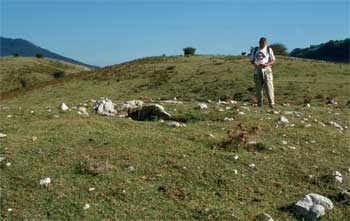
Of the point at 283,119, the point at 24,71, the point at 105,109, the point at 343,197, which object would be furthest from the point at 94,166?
the point at 24,71

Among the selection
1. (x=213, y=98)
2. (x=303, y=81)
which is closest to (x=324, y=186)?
(x=213, y=98)

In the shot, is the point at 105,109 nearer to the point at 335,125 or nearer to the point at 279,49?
the point at 335,125

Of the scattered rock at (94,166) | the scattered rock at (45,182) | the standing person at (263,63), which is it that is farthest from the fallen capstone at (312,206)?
the standing person at (263,63)

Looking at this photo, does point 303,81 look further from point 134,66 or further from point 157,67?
point 134,66

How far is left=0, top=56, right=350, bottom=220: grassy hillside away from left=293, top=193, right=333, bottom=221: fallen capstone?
14 cm

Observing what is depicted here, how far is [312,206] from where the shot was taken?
706 centimetres

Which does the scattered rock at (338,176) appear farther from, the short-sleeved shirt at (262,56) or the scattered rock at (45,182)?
the short-sleeved shirt at (262,56)

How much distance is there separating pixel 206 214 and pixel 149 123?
4810mm

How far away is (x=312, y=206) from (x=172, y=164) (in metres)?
2.48

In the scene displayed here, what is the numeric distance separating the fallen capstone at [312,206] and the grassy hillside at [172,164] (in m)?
0.14

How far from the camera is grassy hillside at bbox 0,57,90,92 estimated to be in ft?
239

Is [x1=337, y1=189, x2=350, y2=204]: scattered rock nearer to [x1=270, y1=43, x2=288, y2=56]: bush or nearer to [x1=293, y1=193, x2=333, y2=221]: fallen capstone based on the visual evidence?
[x1=293, y1=193, x2=333, y2=221]: fallen capstone

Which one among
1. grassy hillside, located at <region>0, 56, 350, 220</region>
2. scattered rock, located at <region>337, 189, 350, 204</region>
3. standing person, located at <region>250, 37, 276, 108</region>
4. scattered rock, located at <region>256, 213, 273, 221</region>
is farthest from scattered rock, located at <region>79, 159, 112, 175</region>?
standing person, located at <region>250, 37, 276, 108</region>

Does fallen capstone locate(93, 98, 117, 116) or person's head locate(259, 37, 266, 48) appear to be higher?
person's head locate(259, 37, 266, 48)
